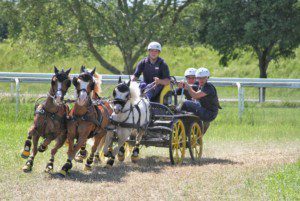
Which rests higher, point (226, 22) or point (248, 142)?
point (226, 22)

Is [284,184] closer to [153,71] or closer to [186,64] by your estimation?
[153,71]

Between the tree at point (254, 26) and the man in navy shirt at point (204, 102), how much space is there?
18421 mm

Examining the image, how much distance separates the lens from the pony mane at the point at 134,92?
11289 mm

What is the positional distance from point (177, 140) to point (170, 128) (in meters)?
0.44

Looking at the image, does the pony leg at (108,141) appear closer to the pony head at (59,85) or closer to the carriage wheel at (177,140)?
the carriage wheel at (177,140)

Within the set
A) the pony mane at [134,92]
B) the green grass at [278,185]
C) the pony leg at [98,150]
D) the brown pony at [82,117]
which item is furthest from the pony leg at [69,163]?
the green grass at [278,185]

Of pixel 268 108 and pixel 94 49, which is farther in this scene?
pixel 94 49

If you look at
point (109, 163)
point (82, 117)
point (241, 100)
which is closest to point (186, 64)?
point (241, 100)

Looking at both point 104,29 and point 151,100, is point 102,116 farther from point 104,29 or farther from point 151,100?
point 104,29

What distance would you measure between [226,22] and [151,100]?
65.2 feet

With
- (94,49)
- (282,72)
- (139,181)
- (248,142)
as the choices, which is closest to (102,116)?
(139,181)

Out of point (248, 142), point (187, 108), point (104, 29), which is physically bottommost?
point (248, 142)

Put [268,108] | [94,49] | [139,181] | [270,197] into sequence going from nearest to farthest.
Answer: [270,197] < [139,181] < [268,108] < [94,49]

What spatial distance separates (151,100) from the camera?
12539mm
